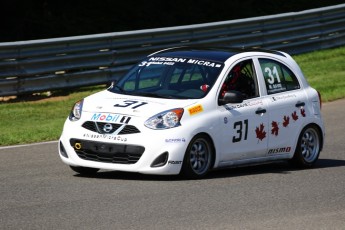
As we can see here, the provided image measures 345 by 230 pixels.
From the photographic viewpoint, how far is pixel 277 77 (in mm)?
12695

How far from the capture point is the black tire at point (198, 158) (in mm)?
11086

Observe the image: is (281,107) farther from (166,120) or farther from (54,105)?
(54,105)

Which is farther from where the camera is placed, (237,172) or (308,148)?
(308,148)

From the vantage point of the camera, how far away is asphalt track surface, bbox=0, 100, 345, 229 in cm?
876

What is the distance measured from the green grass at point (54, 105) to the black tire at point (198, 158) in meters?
3.95

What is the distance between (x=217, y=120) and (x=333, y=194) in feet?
5.18

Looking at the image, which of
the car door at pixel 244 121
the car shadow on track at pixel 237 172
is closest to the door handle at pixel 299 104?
the car door at pixel 244 121

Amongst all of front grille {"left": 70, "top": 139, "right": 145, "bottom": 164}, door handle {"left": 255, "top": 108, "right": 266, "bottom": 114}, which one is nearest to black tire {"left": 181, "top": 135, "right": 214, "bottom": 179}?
front grille {"left": 70, "top": 139, "right": 145, "bottom": 164}

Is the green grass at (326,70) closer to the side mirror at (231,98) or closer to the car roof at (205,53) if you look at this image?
the car roof at (205,53)

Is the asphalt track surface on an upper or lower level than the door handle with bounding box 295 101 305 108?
lower

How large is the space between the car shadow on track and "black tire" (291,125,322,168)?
0.31 feet

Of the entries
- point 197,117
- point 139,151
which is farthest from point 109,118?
point 197,117

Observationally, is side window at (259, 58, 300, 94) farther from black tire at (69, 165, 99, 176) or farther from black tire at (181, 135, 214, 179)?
black tire at (69, 165, 99, 176)

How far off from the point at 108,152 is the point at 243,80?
211cm
